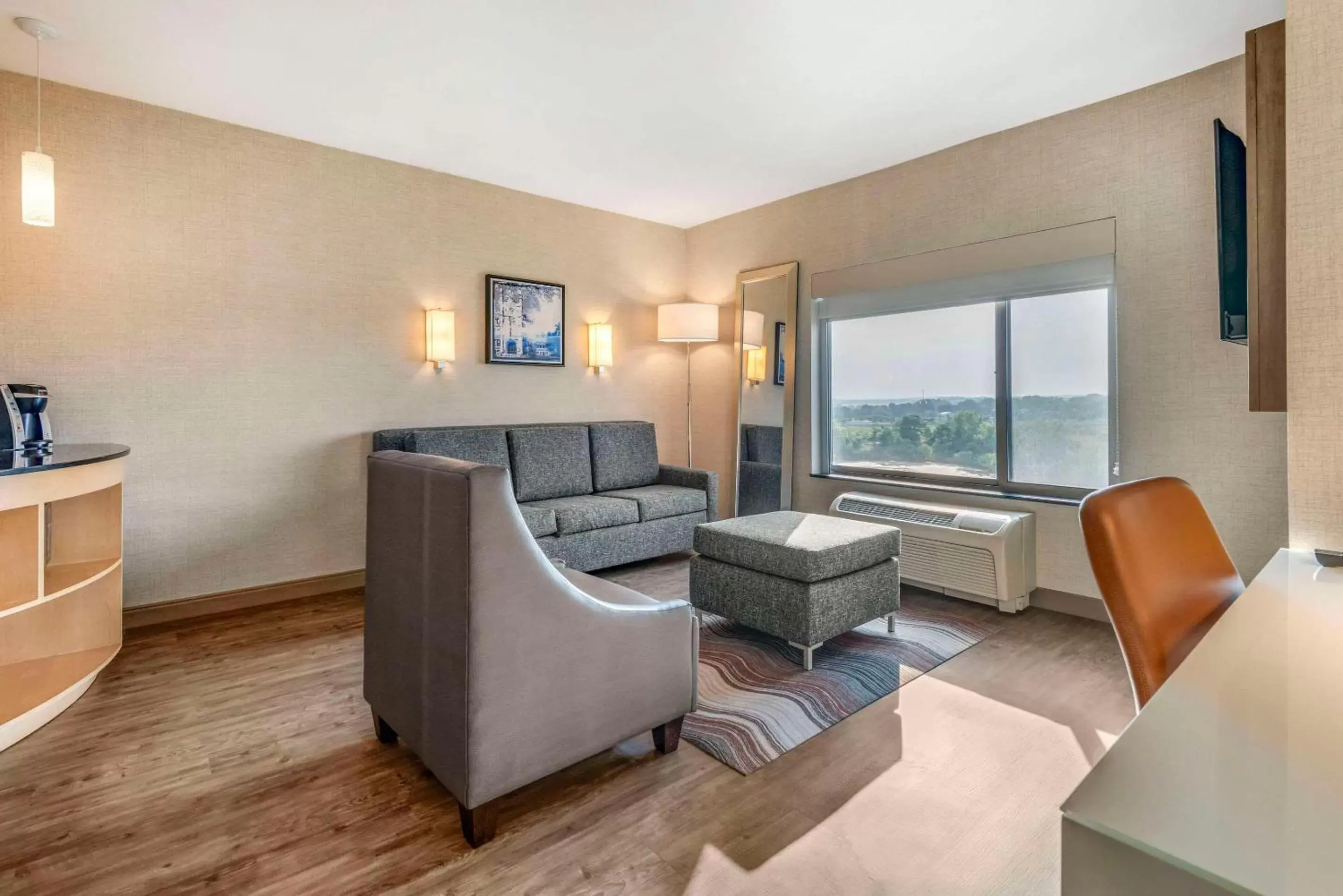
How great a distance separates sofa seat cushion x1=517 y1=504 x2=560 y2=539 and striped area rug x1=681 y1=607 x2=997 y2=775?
3.44 ft

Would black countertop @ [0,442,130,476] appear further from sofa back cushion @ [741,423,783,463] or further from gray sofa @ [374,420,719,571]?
sofa back cushion @ [741,423,783,463]

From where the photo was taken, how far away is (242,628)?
314 centimetres

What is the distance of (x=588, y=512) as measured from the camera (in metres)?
3.89

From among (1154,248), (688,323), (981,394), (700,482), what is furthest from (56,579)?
(1154,248)

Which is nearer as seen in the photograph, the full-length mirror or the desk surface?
the desk surface

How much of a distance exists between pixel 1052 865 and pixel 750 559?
1500mm

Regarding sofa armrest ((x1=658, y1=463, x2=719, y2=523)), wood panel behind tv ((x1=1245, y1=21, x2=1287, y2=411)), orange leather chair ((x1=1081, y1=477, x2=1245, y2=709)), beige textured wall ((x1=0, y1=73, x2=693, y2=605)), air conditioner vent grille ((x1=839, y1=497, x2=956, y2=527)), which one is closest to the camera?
orange leather chair ((x1=1081, y1=477, x2=1245, y2=709))

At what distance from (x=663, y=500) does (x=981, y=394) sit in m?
2.01

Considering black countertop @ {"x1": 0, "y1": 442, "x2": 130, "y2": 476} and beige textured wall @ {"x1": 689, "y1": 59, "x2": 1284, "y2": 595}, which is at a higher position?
beige textured wall @ {"x1": 689, "y1": 59, "x2": 1284, "y2": 595}

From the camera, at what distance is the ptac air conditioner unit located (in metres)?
3.26

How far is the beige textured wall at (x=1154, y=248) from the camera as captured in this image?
275 centimetres

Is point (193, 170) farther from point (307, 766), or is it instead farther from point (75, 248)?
point (307, 766)

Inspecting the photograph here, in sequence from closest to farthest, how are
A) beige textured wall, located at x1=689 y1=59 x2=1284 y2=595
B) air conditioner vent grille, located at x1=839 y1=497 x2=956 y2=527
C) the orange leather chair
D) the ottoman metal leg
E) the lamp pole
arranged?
the orange leather chair → the ottoman metal leg → beige textured wall, located at x1=689 y1=59 x2=1284 y2=595 → air conditioner vent grille, located at x1=839 y1=497 x2=956 y2=527 → the lamp pole

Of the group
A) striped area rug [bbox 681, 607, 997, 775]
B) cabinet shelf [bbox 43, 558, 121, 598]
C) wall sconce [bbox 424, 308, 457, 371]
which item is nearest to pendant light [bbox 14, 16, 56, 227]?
cabinet shelf [bbox 43, 558, 121, 598]
